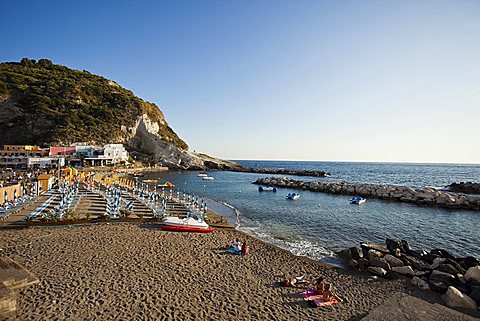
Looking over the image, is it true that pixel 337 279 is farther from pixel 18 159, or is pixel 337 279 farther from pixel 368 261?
pixel 18 159

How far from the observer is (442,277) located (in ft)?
33.1

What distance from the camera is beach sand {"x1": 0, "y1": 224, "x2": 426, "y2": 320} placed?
7.17 m

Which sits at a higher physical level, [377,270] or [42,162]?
[42,162]

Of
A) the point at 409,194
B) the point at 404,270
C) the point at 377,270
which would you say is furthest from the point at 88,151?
the point at 404,270

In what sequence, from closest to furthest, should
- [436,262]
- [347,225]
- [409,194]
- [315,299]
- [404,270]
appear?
[315,299] < [404,270] < [436,262] < [347,225] < [409,194]

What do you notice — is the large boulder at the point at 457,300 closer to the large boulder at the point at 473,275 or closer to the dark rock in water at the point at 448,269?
the large boulder at the point at 473,275

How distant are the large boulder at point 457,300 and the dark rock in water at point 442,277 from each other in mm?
1021

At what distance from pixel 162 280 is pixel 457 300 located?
33.7 ft

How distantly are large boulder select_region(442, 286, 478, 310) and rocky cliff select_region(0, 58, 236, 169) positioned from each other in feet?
251

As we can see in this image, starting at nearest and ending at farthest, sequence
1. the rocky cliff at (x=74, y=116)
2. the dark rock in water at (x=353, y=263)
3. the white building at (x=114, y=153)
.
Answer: the dark rock in water at (x=353, y=263), the white building at (x=114, y=153), the rocky cliff at (x=74, y=116)

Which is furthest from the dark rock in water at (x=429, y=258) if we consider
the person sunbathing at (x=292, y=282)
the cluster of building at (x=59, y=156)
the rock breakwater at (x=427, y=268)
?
the cluster of building at (x=59, y=156)

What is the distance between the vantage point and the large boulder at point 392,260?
11.8 m

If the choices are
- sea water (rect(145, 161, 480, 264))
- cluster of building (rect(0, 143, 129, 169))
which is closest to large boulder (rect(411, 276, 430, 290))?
sea water (rect(145, 161, 480, 264))

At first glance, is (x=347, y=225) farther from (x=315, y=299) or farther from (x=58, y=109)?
(x=58, y=109)
